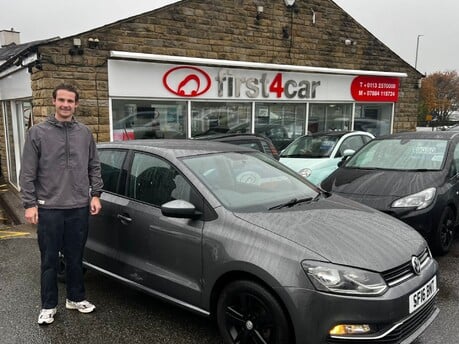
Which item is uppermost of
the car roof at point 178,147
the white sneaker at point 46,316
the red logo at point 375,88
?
the red logo at point 375,88

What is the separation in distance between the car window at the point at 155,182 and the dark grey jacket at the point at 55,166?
42 centimetres

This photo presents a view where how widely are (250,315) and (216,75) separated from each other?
7.20 m

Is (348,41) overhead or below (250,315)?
overhead

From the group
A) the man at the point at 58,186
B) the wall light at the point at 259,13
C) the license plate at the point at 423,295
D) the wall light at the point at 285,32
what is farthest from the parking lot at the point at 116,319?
the wall light at the point at 285,32

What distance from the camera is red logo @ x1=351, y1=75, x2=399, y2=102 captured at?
12.0 meters

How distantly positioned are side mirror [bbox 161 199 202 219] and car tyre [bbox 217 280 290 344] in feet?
1.85

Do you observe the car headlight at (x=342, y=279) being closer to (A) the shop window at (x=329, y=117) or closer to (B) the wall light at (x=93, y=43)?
(B) the wall light at (x=93, y=43)

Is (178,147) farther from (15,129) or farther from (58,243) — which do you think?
(15,129)

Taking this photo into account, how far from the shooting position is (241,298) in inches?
109

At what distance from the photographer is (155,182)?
3.52 metres

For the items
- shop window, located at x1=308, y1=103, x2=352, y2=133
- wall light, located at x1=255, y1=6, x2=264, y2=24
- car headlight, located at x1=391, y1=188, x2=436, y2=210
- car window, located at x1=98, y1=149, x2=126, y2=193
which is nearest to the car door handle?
car window, located at x1=98, y1=149, x2=126, y2=193

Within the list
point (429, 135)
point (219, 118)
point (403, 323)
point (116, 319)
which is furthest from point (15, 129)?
point (403, 323)

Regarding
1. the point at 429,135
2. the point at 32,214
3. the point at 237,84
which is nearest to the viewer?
the point at 32,214

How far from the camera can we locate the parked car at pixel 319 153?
24.7 feet
